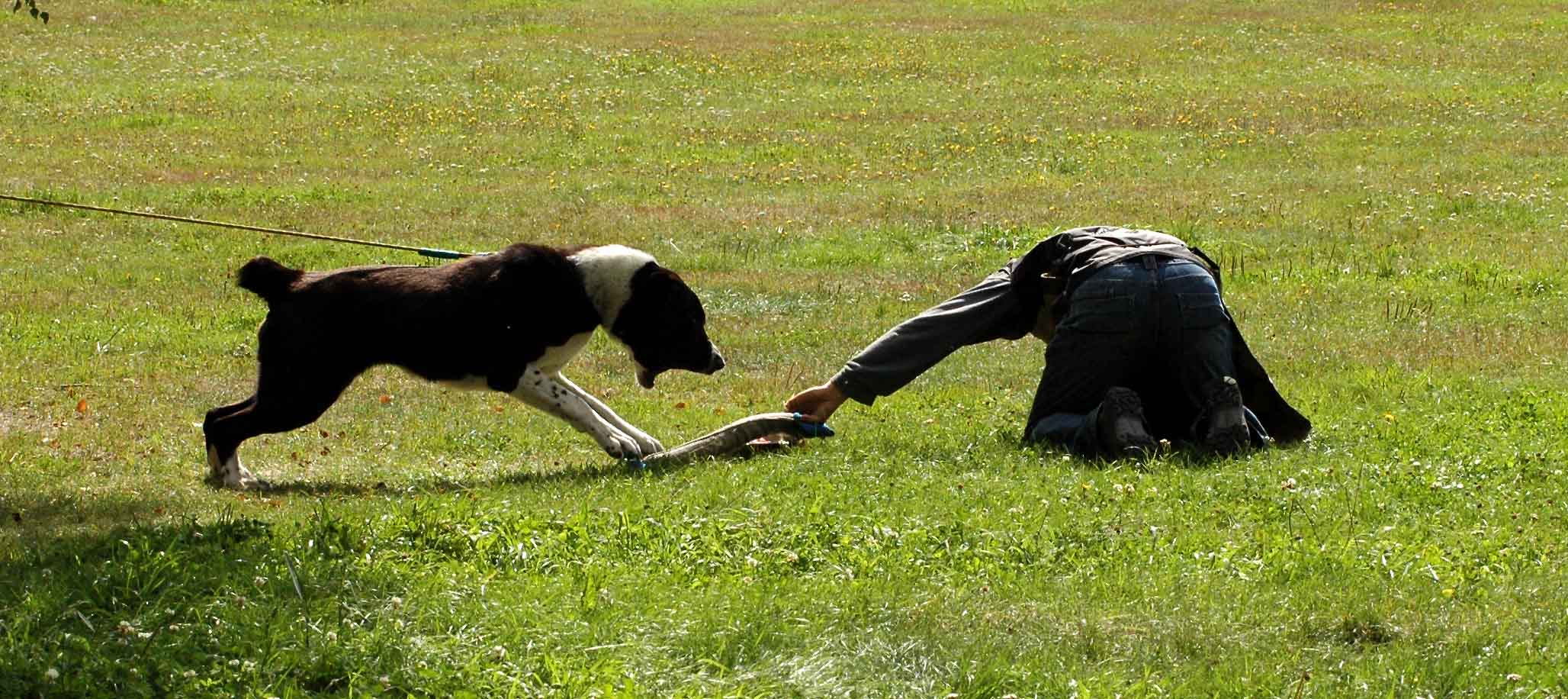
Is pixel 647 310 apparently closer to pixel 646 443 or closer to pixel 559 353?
pixel 559 353

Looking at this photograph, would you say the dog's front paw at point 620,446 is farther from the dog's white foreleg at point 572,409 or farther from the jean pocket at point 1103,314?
the jean pocket at point 1103,314

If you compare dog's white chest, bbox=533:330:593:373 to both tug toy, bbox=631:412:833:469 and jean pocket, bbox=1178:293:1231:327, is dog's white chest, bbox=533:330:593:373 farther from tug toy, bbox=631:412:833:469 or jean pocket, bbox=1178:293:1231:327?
jean pocket, bbox=1178:293:1231:327

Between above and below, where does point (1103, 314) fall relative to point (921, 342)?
above

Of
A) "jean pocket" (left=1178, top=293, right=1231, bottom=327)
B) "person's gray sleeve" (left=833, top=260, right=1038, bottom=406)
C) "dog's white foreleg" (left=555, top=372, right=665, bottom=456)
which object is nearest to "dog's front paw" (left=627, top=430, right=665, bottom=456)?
"dog's white foreleg" (left=555, top=372, right=665, bottom=456)

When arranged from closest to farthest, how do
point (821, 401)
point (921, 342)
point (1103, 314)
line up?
A: point (1103, 314)
point (921, 342)
point (821, 401)

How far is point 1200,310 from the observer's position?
343 inches

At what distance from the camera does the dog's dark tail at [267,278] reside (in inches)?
345

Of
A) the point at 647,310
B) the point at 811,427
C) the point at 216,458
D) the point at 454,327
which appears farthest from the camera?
the point at 647,310

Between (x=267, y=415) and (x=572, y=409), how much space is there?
1.44 meters

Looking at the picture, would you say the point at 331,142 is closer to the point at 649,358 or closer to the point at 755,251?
the point at 755,251

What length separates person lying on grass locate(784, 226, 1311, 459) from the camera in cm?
858

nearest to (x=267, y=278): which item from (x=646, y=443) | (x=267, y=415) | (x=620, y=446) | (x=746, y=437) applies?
(x=267, y=415)

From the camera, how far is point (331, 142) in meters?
23.6

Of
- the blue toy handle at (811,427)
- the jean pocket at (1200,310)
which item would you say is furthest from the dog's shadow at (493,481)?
the jean pocket at (1200,310)
